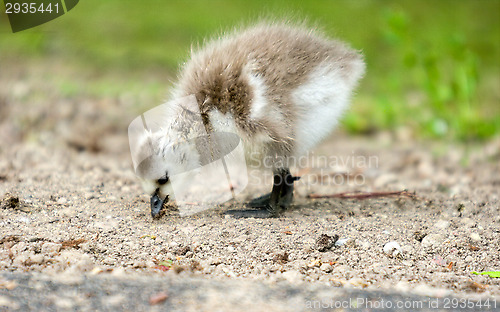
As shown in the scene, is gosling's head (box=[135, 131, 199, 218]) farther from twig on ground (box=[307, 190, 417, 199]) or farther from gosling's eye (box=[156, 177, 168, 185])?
twig on ground (box=[307, 190, 417, 199])

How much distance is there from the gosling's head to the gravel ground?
0.13 m

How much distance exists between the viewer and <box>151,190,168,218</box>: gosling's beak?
8.72 ft

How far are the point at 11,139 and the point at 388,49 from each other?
4299mm

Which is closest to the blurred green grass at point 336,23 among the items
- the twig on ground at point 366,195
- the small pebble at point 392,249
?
the twig on ground at point 366,195

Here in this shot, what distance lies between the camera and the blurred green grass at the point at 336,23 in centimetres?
506

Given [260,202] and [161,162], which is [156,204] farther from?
[260,202]

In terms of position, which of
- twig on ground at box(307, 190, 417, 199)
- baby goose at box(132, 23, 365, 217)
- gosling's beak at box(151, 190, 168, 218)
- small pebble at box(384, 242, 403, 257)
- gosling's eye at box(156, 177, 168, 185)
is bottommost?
twig on ground at box(307, 190, 417, 199)

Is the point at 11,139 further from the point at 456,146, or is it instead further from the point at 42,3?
the point at 456,146

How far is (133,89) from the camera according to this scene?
17.4 ft

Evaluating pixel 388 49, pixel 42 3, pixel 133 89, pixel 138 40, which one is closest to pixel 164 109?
pixel 42 3

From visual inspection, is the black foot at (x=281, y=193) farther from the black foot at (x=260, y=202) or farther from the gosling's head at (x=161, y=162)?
the gosling's head at (x=161, y=162)

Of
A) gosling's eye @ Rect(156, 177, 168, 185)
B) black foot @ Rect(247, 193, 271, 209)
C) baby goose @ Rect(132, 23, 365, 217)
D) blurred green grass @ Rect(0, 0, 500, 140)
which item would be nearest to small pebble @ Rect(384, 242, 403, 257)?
baby goose @ Rect(132, 23, 365, 217)

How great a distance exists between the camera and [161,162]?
2.66 m

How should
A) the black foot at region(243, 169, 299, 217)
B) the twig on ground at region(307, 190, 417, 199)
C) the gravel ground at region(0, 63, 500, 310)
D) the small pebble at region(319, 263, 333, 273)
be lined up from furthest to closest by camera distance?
the twig on ground at region(307, 190, 417, 199) < the black foot at region(243, 169, 299, 217) < the small pebble at region(319, 263, 333, 273) < the gravel ground at region(0, 63, 500, 310)
